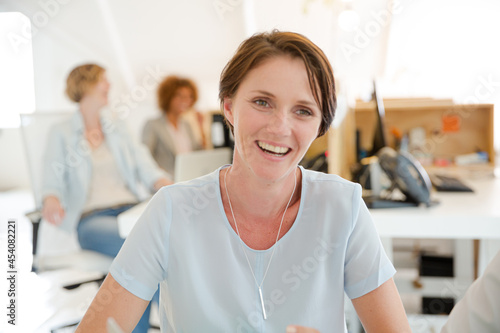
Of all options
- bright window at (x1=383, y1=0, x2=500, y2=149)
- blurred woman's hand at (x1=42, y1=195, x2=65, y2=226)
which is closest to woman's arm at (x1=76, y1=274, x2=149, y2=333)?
blurred woman's hand at (x1=42, y1=195, x2=65, y2=226)

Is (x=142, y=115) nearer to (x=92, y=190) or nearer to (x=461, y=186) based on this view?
(x=92, y=190)

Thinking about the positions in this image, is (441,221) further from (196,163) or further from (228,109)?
(196,163)

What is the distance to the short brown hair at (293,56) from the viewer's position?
931 mm

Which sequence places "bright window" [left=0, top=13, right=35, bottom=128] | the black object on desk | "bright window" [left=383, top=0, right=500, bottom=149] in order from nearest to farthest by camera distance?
the black object on desk, "bright window" [left=0, top=13, right=35, bottom=128], "bright window" [left=383, top=0, right=500, bottom=149]

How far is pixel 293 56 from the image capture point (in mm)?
935

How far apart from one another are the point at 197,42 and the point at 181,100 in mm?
1414

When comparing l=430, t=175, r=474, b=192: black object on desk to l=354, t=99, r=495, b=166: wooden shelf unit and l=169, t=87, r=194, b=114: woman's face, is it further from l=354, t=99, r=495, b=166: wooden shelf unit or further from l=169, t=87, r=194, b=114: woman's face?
l=169, t=87, r=194, b=114: woman's face

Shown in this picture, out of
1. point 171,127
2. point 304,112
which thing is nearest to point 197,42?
point 171,127

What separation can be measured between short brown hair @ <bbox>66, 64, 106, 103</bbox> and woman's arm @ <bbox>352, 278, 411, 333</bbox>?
7.84ft

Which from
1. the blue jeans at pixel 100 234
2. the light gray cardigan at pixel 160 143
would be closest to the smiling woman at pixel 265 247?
the blue jeans at pixel 100 234

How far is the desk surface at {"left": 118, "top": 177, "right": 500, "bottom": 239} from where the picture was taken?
1613mm

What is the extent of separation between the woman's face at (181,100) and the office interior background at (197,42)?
79 cm

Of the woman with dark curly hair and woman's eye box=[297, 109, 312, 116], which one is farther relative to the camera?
the woman with dark curly hair

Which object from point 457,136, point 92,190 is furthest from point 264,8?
point 92,190
